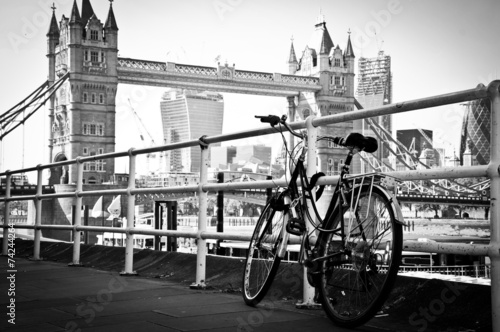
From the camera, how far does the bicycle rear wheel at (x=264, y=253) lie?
2.95 metres

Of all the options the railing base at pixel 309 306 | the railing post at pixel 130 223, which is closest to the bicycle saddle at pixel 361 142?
the railing base at pixel 309 306

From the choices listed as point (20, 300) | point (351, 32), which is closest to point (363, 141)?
point (20, 300)

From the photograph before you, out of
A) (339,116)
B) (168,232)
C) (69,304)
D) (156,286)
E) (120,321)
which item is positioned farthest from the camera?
(168,232)

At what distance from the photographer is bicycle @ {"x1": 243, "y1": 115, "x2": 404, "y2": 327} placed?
2.21 m

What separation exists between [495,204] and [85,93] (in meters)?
55.4

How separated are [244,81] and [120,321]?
59.8 m

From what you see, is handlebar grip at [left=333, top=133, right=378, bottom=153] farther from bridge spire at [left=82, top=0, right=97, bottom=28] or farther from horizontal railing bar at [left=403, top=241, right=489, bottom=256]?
bridge spire at [left=82, top=0, right=97, bottom=28]

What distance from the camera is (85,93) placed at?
55.3 metres

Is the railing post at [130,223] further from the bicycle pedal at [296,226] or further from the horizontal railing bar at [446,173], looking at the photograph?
the horizontal railing bar at [446,173]

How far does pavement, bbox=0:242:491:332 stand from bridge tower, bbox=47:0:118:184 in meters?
50.5

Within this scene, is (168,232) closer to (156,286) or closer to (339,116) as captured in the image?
(156,286)

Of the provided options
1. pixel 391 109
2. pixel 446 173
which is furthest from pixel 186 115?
pixel 446 173

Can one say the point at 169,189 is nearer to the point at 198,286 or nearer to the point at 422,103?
the point at 198,286

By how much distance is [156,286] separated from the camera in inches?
150
